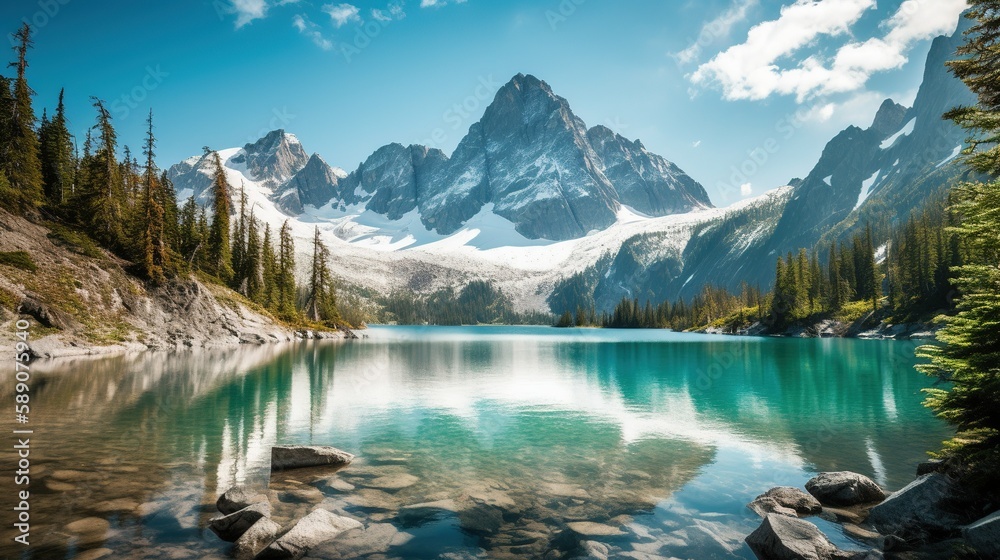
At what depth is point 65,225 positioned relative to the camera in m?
57.2

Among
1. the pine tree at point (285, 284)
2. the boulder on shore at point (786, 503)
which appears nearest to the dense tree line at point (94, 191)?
the pine tree at point (285, 284)

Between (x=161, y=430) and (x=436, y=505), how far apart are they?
14.4 meters

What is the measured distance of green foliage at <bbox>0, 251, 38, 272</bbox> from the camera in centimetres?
4353

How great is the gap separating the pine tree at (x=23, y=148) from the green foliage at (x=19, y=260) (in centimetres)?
1183

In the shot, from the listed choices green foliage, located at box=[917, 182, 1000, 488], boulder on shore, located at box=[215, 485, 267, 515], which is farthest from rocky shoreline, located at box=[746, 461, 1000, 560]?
boulder on shore, located at box=[215, 485, 267, 515]

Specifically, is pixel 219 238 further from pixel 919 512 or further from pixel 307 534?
pixel 919 512

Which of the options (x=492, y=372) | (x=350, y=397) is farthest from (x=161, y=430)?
(x=492, y=372)

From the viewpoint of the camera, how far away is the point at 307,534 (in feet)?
34.5

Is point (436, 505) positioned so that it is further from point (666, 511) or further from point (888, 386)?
point (888, 386)

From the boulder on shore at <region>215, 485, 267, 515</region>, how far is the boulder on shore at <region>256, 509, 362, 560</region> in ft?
6.52

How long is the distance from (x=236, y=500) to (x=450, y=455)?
334 inches

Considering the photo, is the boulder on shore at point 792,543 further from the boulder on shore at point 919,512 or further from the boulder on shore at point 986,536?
the boulder on shore at point 919,512

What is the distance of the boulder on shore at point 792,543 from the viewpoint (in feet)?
32.7

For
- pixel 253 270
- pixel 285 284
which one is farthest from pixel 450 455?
pixel 285 284
